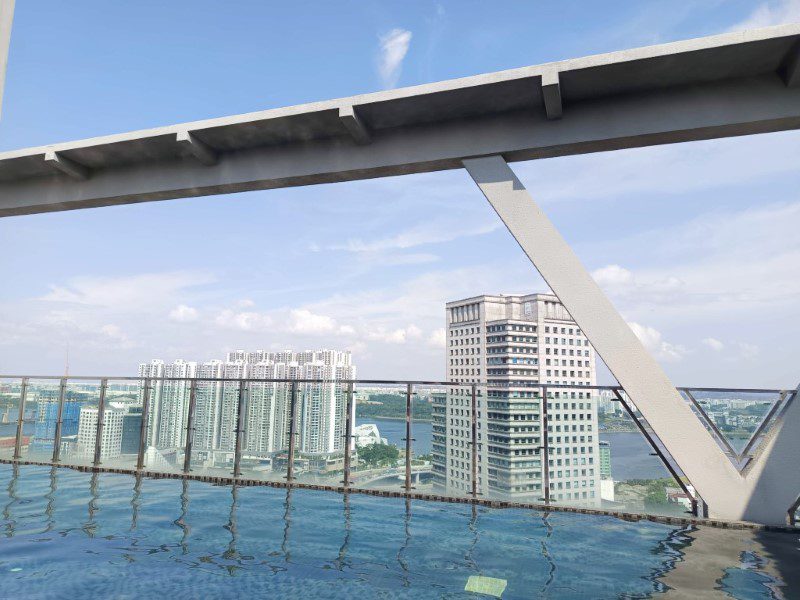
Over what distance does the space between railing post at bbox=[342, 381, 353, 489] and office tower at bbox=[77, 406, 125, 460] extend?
4262 mm

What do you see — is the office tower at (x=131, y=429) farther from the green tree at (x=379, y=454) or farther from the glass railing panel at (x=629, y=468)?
the glass railing panel at (x=629, y=468)

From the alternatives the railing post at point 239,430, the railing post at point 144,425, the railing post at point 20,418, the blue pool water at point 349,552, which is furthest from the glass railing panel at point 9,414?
the railing post at point 239,430

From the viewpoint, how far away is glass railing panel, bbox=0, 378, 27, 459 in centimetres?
919

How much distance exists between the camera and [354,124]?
571 cm

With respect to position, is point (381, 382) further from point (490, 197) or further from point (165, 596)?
point (165, 596)

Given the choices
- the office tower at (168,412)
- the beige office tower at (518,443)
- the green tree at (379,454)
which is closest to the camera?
the beige office tower at (518,443)

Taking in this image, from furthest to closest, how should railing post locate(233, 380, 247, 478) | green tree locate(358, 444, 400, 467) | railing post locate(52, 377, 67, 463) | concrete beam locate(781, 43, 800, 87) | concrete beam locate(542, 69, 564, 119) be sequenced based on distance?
railing post locate(52, 377, 67, 463)
railing post locate(233, 380, 247, 478)
green tree locate(358, 444, 400, 467)
concrete beam locate(542, 69, 564, 119)
concrete beam locate(781, 43, 800, 87)

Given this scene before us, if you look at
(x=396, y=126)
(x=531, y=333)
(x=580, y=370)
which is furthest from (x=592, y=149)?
(x=580, y=370)

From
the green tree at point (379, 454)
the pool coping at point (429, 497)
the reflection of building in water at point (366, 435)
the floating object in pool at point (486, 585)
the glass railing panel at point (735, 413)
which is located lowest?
the pool coping at point (429, 497)

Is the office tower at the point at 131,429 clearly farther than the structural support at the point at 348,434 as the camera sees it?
Yes

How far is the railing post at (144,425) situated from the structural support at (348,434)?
12.2 feet

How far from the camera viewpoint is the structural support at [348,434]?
7.18 metres

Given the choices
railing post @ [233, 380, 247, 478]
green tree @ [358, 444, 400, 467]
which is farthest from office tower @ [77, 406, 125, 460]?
green tree @ [358, 444, 400, 467]

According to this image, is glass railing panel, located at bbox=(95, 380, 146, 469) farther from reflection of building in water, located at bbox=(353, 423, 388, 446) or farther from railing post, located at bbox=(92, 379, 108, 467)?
reflection of building in water, located at bbox=(353, 423, 388, 446)
